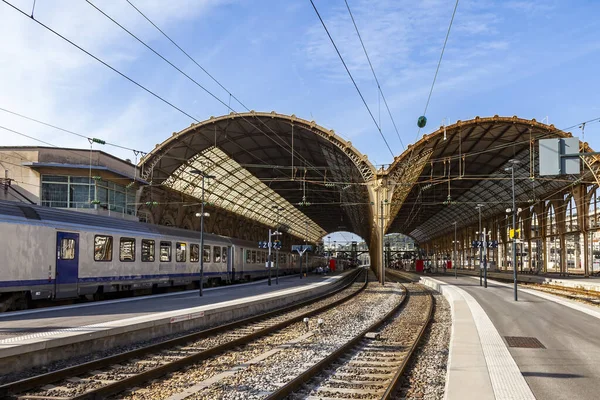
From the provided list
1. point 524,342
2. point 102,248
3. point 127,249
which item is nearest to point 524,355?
point 524,342

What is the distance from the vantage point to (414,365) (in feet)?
35.6

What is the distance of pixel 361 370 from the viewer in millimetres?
10320

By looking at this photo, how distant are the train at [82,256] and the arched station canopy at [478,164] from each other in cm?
1948

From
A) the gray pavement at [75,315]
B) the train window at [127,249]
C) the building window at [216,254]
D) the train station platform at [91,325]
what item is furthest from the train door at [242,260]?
the gray pavement at [75,315]

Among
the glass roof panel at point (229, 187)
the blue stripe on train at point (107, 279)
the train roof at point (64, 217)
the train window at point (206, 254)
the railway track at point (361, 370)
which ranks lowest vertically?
the railway track at point (361, 370)

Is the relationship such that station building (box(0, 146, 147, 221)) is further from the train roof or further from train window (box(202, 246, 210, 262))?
the train roof

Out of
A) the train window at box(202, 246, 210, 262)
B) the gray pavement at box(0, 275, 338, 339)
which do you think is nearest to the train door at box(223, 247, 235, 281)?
the train window at box(202, 246, 210, 262)

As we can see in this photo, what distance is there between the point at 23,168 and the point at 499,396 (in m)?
35.9

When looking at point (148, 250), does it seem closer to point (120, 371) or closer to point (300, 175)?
point (120, 371)

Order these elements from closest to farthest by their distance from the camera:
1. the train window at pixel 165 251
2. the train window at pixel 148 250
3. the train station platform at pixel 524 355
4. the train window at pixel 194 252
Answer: the train station platform at pixel 524 355, the train window at pixel 148 250, the train window at pixel 165 251, the train window at pixel 194 252

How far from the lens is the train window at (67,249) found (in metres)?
18.5

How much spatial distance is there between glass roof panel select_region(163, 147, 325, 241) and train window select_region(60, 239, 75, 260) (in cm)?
1753

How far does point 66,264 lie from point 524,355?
616 inches

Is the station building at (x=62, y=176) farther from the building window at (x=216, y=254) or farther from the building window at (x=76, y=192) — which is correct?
the building window at (x=216, y=254)
